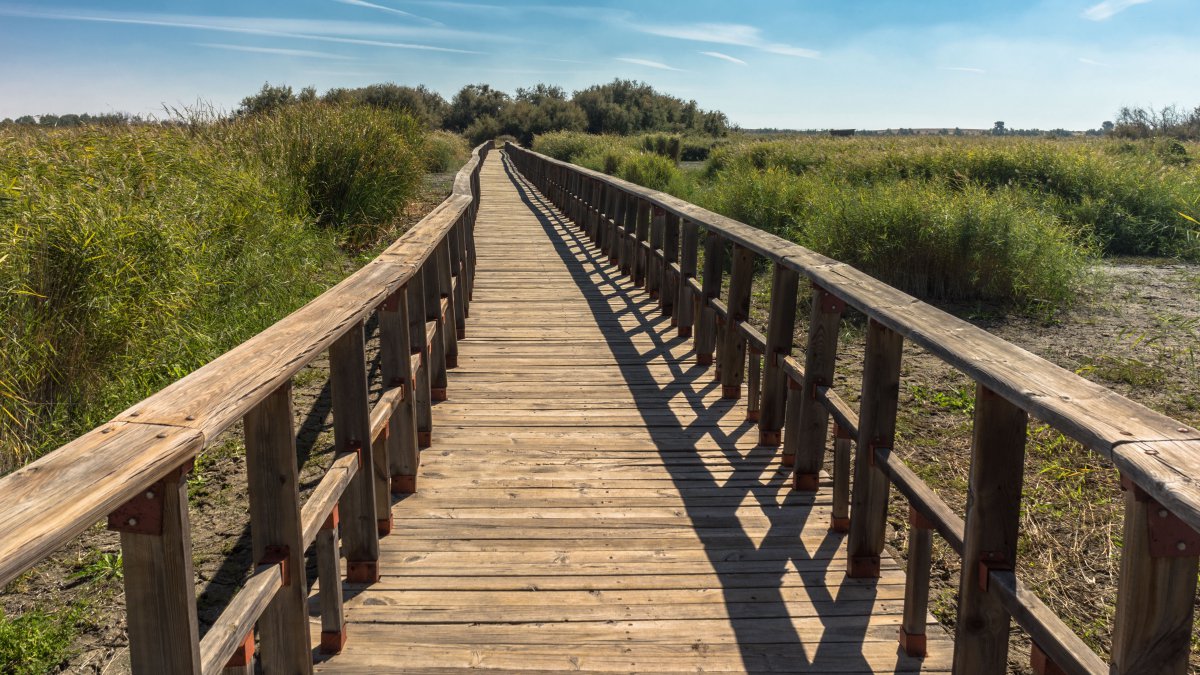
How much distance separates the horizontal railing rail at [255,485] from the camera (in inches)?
51.2

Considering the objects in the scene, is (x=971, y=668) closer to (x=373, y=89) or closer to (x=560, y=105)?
(x=373, y=89)

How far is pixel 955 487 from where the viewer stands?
456 cm

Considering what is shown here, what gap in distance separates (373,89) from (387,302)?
161 ft

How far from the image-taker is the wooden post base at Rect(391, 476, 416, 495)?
12.9 feet

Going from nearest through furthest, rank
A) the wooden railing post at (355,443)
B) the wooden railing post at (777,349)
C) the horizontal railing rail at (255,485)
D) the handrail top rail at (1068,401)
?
the horizontal railing rail at (255,485), the handrail top rail at (1068,401), the wooden railing post at (355,443), the wooden railing post at (777,349)

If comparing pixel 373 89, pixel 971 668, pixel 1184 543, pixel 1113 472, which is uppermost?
pixel 373 89

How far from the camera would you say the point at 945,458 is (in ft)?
16.3

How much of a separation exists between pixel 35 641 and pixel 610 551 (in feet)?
6.41

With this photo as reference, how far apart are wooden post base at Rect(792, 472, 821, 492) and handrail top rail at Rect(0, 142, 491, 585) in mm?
2195

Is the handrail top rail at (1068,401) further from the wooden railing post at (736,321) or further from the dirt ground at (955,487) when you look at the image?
the wooden railing post at (736,321)

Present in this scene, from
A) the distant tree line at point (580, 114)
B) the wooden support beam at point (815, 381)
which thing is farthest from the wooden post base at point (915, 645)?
the distant tree line at point (580, 114)

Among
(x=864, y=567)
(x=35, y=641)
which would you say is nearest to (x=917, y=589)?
(x=864, y=567)

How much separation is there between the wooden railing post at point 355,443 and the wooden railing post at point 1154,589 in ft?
6.69

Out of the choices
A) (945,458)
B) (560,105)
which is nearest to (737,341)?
(945,458)
